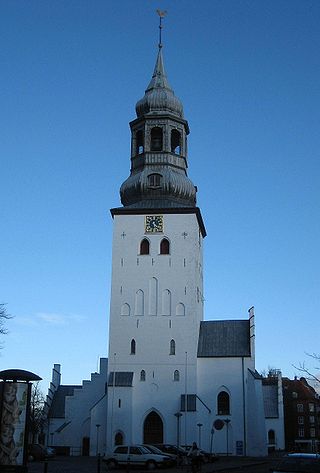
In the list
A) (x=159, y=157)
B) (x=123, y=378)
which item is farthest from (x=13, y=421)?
(x=159, y=157)

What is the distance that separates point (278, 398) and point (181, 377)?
19.6 meters

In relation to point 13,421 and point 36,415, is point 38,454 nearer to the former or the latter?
point 13,421

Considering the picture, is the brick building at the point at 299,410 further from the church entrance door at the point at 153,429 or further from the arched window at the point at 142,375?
the arched window at the point at 142,375

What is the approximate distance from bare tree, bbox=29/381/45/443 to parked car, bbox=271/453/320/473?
5206cm

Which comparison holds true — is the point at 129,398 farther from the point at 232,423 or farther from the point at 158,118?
the point at 158,118

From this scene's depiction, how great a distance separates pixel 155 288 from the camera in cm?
5141

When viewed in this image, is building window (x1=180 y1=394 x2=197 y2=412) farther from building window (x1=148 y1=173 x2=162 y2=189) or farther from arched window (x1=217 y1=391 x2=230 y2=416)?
building window (x1=148 y1=173 x2=162 y2=189)

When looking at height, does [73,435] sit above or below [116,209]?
below

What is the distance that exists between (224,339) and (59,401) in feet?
61.7

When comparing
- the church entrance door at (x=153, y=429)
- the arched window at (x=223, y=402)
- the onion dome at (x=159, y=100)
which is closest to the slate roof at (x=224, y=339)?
the arched window at (x=223, y=402)

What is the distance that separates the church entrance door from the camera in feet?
160

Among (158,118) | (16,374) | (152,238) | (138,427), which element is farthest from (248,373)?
(16,374)

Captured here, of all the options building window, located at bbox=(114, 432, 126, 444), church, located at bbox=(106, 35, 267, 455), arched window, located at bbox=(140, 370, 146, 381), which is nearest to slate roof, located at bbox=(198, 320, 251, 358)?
church, located at bbox=(106, 35, 267, 455)

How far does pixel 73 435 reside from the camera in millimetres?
52594
